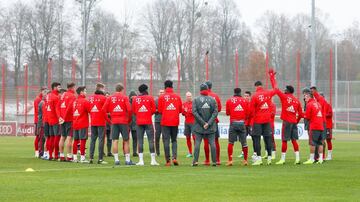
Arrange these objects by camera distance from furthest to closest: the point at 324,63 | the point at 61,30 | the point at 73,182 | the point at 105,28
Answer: the point at 105,28
the point at 61,30
the point at 324,63
the point at 73,182

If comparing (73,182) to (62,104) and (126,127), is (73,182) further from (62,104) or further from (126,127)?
(62,104)

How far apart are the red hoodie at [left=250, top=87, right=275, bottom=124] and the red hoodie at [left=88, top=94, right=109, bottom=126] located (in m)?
4.23

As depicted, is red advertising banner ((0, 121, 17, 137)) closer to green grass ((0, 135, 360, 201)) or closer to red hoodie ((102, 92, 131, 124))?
green grass ((0, 135, 360, 201))

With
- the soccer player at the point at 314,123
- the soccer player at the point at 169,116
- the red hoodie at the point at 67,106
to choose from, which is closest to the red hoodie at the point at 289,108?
the soccer player at the point at 314,123

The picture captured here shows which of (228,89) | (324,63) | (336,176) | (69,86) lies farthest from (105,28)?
(336,176)

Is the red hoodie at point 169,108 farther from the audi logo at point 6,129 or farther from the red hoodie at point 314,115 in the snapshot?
the audi logo at point 6,129

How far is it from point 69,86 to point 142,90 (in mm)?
3150

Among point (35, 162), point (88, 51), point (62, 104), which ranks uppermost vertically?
point (88, 51)

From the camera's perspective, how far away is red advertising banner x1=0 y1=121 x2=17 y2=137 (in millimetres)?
48625

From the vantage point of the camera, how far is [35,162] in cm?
2348

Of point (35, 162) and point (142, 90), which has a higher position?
point (142, 90)

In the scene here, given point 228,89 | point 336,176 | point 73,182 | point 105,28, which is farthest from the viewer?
point 105,28

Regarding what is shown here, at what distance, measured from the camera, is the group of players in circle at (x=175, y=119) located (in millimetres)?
21875

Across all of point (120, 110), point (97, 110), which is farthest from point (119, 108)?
point (97, 110)
